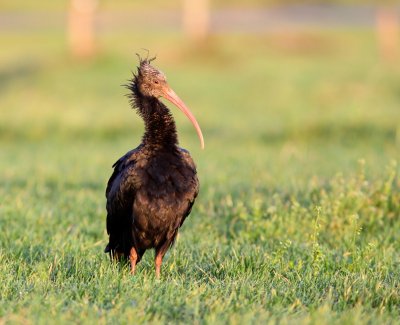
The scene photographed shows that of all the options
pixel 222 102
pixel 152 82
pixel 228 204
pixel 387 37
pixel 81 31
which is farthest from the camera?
pixel 387 37

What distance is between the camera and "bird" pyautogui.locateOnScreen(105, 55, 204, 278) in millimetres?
5949

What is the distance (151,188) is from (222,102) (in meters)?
13.4

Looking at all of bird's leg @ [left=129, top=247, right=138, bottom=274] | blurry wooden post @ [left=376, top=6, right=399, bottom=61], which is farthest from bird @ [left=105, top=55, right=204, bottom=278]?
blurry wooden post @ [left=376, top=6, right=399, bottom=61]

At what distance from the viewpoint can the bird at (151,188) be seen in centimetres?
595

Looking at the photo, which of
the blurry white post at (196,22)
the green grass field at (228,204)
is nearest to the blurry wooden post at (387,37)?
the green grass field at (228,204)

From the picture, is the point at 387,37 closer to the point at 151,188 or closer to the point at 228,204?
the point at 228,204

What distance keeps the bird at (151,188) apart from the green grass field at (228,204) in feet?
0.75

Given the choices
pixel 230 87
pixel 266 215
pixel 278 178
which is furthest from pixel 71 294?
pixel 230 87

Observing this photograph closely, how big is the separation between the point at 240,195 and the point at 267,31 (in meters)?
27.2

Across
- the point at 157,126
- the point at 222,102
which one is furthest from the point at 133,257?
the point at 222,102

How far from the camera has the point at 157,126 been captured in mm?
6219

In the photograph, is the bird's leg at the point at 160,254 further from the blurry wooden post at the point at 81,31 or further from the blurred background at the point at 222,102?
the blurry wooden post at the point at 81,31

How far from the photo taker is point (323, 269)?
6.18 metres

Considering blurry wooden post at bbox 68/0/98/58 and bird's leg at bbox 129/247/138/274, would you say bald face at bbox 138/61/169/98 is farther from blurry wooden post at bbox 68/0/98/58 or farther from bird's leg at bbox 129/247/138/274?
blurry wooden post at bbox 68/0/98/58
